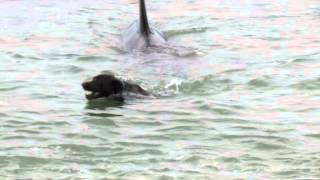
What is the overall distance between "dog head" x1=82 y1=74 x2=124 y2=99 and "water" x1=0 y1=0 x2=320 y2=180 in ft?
0.46

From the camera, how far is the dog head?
709cm

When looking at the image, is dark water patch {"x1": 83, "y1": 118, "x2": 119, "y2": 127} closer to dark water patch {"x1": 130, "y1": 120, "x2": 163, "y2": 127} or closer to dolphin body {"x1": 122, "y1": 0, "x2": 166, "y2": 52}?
dark water patch {"x1": 130, "y1": 120, "x2": 163, "y2": 127}

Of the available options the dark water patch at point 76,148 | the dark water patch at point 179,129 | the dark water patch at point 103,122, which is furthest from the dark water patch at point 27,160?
the dark water patch at point 179,129

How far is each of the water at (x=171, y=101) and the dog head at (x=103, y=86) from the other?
0.46 feet

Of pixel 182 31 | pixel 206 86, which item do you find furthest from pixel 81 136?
pixel 182 31

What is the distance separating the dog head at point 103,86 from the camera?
709cm

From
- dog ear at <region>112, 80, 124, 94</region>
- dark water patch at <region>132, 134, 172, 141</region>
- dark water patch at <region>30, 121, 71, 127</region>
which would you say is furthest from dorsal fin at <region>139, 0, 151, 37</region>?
dark water patch at <region>132, 134, 172, 141</region>

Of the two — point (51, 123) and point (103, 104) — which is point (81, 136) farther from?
point (103, 104)

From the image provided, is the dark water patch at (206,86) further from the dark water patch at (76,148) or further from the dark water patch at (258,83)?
the dark water patch at (76,148)

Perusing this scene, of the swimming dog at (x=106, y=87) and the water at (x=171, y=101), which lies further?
the swimming dog at (x=106, y=87)

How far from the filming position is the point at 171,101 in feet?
25.2

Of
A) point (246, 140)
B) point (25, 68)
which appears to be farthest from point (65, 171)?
point (25, 68)

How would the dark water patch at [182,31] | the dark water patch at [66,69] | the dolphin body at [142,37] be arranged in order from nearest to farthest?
the dark water patch at [66,69], the dolphin body at [142,37], the dark water patch at [182,31]

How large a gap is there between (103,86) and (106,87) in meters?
0.03
